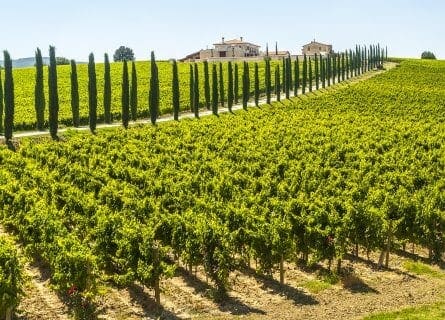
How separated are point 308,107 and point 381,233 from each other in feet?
162

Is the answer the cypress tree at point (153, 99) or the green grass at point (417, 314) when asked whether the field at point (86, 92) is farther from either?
the green grass at point (417, 314)

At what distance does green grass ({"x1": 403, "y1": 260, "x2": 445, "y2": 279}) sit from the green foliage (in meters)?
15.9

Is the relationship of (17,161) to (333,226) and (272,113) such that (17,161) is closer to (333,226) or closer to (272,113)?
(333,226)

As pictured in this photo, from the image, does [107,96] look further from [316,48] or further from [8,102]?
[316,48]

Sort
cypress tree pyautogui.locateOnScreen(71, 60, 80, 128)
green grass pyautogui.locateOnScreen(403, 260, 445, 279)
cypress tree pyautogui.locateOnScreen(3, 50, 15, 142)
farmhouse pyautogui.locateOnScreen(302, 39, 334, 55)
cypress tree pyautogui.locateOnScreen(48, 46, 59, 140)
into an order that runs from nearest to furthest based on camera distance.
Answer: green grass pyautogui.locateOnScreen(403, 260, 445, 279), cypress tree pyautogui.locateOnScreen(3, 50, 15, 142), cypress tree pyautogui.locateOnScreen(48, 46, 59, 140), cypress tree pyautogui.locateOnScreen(71, 60, 80, 128), farmhouse pyautogui.locateOnScreen(302, 39, 334, 55)

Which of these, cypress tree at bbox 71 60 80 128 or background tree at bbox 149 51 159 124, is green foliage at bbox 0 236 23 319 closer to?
cypress tree at bbox 71 60 80 128

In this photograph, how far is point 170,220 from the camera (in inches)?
912

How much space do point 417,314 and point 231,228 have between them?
8.39 m

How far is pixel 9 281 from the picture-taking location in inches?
671

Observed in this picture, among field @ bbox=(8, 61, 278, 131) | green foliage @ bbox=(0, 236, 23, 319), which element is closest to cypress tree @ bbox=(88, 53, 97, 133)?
field @ bbox=(8, 61, 278, 131)

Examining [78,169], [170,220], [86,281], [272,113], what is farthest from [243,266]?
[272,113]

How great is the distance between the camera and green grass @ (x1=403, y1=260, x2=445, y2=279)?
23.5 metres

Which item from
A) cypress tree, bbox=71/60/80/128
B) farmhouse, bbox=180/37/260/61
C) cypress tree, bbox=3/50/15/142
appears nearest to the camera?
cypress tree, bbox=3/50/15/142

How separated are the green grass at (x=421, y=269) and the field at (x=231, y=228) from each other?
100 mm
